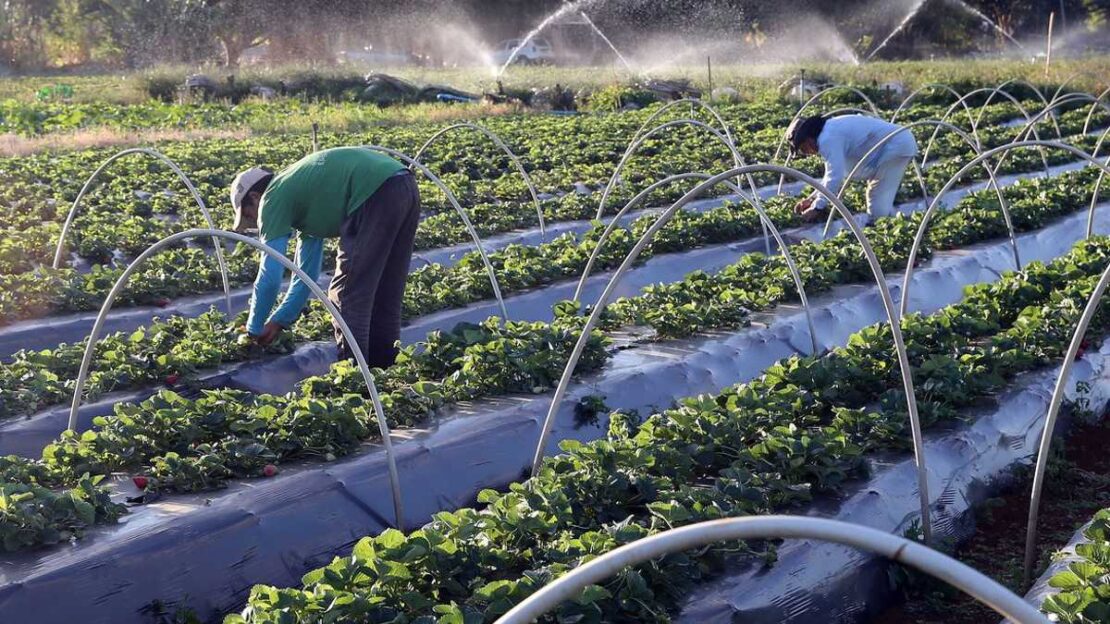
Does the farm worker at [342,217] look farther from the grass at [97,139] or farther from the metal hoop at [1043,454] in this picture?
the grass at [97,139]

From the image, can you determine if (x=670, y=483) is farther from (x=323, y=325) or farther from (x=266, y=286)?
(x=323, y=325)

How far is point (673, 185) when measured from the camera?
47.8 ft

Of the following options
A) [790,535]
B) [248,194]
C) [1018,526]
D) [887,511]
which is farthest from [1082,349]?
[790,535]

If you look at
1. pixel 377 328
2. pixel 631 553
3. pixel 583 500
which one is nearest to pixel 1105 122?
pixel 377 328

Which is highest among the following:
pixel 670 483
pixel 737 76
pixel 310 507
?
pixel 737 76

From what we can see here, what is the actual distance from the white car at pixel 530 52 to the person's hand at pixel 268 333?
42706mm

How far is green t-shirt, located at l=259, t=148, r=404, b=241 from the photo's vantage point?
23.1ft

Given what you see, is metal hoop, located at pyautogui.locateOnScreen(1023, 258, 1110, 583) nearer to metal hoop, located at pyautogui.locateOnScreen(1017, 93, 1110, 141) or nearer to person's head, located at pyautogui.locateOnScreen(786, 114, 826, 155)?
person's head, located at pyautogui.locateOnScreen(786, 114, 826, 155)

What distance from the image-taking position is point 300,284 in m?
7.10

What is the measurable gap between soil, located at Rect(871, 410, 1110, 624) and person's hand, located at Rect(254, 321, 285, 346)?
13.4 ft

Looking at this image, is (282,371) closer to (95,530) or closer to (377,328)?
(377,328)

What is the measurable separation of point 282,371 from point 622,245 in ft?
12.7

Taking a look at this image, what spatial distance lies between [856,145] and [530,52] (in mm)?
40485

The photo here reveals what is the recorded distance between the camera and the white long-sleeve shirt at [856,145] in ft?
37.1
